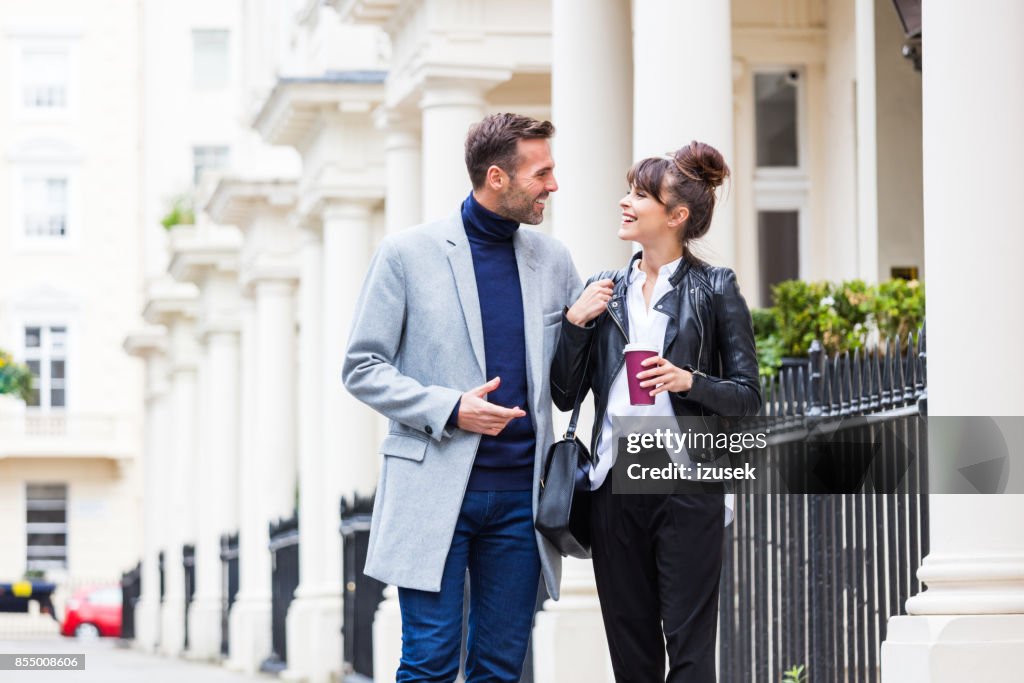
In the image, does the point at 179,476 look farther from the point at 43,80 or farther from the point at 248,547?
the point at 43,80

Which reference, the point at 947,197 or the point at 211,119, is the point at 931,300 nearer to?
the point at 947,197

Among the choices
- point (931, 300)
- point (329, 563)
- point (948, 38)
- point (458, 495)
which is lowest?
point (329, 563)

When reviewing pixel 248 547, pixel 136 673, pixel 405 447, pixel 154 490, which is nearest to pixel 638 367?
pixel 405 447

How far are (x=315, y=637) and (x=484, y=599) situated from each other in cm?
1391

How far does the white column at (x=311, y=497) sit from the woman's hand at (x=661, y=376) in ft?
45.9

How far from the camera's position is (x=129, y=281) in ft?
174

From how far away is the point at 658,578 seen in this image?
17.9 feet

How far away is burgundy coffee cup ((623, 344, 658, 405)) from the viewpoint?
531 cm

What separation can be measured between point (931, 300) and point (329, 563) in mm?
12700

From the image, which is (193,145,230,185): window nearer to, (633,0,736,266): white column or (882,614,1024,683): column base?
(633,0,736,266): white column

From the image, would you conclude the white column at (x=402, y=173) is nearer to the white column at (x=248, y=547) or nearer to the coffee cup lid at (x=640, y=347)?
the white column at (x=248, y=547)

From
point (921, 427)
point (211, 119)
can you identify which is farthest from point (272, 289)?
point (211, 119)

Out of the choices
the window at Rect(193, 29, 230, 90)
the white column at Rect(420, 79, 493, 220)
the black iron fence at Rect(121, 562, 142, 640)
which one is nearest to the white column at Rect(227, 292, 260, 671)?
the white column at Rect(420, 79, 493, 220)
